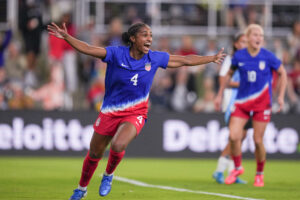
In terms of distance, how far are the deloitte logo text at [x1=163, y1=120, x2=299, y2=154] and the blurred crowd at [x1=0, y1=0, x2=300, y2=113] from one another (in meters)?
1.04

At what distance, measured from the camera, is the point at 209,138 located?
1772 centimetres

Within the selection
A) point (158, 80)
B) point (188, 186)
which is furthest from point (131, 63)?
point (158, 80)

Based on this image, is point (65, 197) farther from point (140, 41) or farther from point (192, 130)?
point (192, 130)

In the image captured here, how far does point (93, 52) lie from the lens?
27.8 ft

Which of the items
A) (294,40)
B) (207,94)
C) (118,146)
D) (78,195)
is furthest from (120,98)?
(294,40)

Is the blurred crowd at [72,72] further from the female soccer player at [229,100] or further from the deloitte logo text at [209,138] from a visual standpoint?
the female soccer player at [229,100]

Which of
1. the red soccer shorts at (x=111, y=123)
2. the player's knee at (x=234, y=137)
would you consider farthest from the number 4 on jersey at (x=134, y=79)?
the player's knee at (x=234, y=137)

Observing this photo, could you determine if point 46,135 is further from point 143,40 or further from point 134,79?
point 143,40

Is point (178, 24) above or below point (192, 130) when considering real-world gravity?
above

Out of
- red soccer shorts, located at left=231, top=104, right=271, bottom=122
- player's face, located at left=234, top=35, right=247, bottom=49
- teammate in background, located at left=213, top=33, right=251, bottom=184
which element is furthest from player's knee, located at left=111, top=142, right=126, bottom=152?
player's face, located at left=234, top=35, right=247, bottom=49

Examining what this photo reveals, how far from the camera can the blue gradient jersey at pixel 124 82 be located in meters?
8.80

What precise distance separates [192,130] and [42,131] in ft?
13.1

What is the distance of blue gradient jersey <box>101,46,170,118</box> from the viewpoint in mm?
8797

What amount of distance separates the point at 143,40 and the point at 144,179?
441 cm
